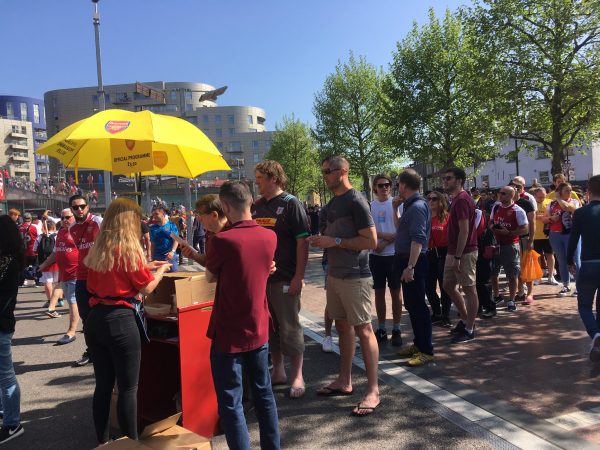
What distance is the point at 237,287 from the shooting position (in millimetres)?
2703

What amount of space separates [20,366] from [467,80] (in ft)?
59.4

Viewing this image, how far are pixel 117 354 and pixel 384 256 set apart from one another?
3.59 m

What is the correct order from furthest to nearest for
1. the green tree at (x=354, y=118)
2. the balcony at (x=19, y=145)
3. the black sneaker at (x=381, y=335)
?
the balcony at (x=19, y=145) → the green tree at (x=354, y=118) → the black sneaker at (x=381, y=335)

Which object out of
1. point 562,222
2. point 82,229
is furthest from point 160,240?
point 562,222

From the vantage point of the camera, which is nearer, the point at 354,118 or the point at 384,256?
the point at 384,256

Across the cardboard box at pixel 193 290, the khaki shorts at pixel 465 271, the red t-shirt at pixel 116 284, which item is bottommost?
the khaki shorts at pixel 465 271

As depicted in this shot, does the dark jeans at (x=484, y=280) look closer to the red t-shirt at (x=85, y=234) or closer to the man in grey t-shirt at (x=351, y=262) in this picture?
the man in grey t-shirt at (x=351, y=262)

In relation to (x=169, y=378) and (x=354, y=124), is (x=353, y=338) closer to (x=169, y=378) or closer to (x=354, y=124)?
(x=169, y=378)

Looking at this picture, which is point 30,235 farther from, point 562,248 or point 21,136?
point 21,136

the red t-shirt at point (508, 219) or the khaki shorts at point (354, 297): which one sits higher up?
the red t-shirt at point (508, 219)

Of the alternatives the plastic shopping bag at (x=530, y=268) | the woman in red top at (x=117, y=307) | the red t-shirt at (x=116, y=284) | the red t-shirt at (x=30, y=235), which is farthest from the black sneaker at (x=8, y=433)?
the red t-shirt at (x=30, y=235)

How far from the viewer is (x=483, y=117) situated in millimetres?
18828

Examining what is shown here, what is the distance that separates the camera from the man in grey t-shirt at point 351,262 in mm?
3785

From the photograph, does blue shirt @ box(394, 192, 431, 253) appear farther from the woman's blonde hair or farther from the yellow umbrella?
the woman's blonde hair
